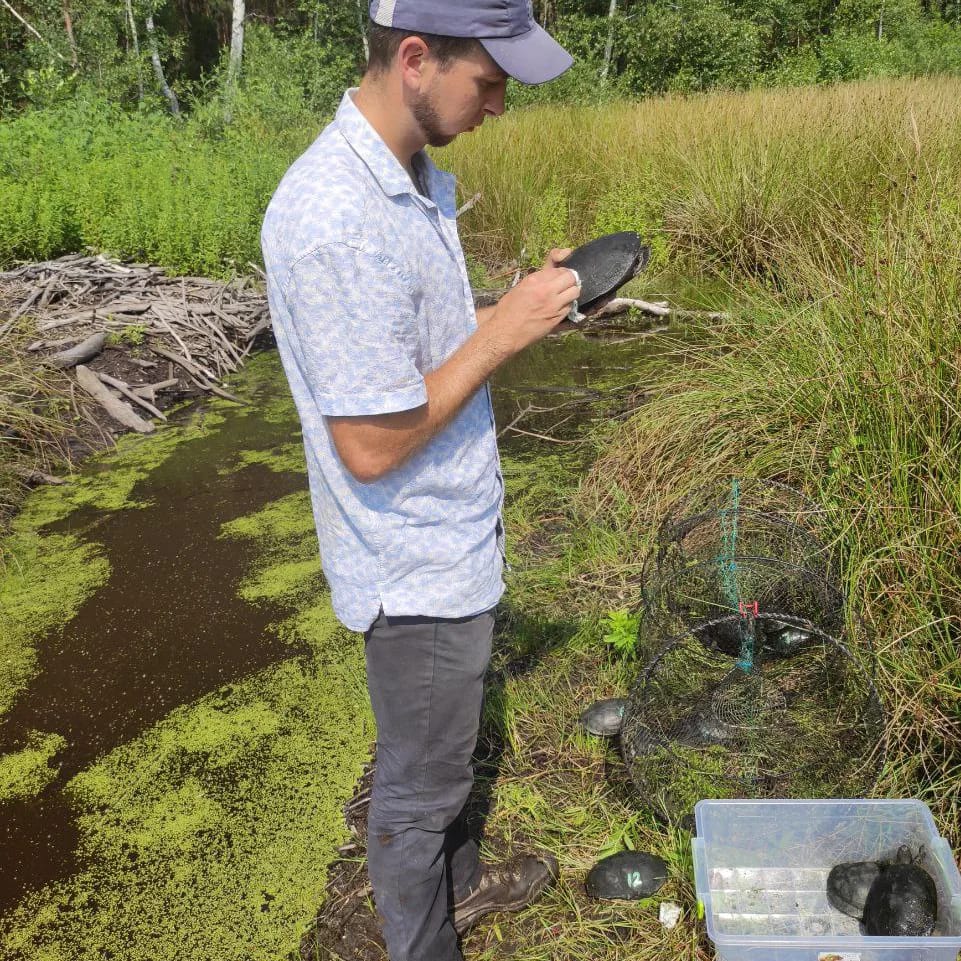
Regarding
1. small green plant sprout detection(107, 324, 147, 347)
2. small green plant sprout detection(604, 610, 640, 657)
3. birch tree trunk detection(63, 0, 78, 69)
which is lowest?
small green plant sprout detection(604, 610, 640, 657)

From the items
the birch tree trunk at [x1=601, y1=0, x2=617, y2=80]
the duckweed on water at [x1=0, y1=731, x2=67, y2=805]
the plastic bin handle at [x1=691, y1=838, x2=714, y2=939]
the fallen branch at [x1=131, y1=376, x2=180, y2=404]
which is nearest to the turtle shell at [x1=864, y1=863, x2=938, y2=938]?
the plastic bin handle at [x1=691, y1=838, x2=714, y2=939]

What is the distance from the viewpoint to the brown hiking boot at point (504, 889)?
1.84 m

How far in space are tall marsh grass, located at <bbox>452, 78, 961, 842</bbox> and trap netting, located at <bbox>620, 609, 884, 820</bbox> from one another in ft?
0.42

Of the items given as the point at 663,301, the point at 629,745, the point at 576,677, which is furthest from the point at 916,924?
the point at 663,301

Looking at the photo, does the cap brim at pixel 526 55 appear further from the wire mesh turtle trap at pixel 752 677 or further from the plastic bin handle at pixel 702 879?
the plastic bin handle at pixel 702 879

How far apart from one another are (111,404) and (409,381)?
416cm

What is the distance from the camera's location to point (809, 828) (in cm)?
172

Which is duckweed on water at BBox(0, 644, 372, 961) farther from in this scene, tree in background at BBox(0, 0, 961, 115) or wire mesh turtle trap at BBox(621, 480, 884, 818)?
tree in background at BBox(0, 0, 961, 115)

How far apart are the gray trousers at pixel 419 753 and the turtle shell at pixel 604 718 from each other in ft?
2.50

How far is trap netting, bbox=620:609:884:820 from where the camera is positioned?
192 centimetres

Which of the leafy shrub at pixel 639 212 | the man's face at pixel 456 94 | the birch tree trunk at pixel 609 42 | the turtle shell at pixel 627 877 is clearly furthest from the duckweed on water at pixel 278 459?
the birch tree trunk at pixel 609 42

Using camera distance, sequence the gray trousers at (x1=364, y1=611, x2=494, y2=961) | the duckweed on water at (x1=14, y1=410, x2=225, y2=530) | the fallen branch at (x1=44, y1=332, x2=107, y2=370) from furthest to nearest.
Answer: the fallen branch at (x1=44, y1=332, x2=107, y2=370) → the duckweed on water at (x1=14, y1=410, x2=225, y2=530) → the gray trousers at (x1=364, y1=611, x2=494, y2=961)

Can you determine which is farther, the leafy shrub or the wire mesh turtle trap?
the leafy shrub

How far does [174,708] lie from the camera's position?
265 centimetres
